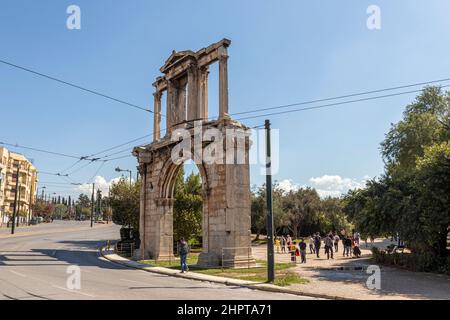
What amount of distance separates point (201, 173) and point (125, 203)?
588 inches

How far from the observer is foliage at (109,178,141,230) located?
110ft

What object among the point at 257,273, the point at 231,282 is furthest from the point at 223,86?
the point at 231,282

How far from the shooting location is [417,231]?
1619cm

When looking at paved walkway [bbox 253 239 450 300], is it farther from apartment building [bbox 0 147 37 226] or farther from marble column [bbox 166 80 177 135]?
apartment building [bbox 0 147 37 226]

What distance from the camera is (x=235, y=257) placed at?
1881 centimetres

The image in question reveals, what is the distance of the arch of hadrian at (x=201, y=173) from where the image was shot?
1933 cm

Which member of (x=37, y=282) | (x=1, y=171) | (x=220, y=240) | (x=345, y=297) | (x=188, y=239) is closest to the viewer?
(x=345, y=297)

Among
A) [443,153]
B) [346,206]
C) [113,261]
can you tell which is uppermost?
[443,153]

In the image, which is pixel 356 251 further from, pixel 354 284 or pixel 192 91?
pixel 192 91

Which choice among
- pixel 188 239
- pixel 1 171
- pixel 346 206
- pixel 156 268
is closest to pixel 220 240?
pixel 156 268

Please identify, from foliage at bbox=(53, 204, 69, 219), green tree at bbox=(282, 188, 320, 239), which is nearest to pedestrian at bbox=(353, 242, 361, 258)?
green tree at bbox=(282, 188, 320, 239)

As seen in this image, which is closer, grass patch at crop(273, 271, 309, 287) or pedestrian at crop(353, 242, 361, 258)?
grass patch at crop(273, 271, 309, 287)
